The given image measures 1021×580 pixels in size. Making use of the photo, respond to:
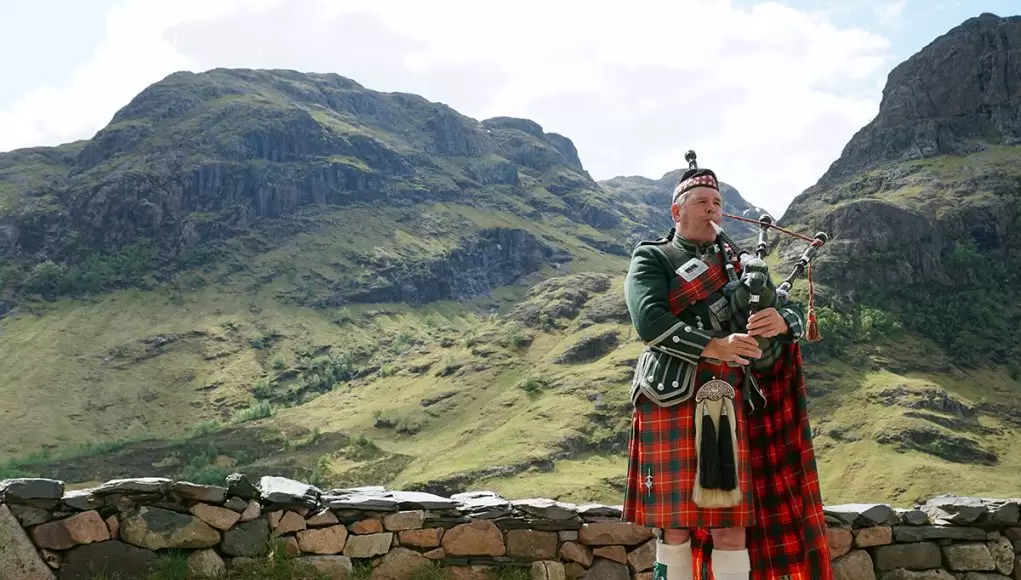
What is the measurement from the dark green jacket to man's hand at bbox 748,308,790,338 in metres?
0.17

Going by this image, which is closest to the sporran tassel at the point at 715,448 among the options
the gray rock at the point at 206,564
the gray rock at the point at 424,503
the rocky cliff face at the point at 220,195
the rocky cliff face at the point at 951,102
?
the gray rock at the point at 424,503

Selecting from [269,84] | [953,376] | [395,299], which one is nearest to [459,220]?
[395,299]

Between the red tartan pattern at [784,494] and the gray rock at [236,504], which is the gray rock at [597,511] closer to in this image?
the red tartan pattern at [784,494]

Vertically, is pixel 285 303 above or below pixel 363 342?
above

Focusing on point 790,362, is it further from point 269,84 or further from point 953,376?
point 269,84

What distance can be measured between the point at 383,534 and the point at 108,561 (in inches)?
84.7

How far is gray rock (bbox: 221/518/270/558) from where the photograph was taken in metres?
5.92

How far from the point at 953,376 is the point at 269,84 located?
18687cm

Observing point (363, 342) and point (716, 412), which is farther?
point (363, 342)

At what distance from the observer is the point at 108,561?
18.7ft

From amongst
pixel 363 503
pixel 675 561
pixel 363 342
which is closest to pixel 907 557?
pixel 675 561

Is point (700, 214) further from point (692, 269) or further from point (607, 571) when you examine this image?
point (607, 571)

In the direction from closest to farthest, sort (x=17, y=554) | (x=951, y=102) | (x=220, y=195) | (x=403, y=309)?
(x=17, y=554) < (x=951, y=102) < (x=403, y=309) < (x=220, y=195)

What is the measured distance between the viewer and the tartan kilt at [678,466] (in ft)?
12.2
